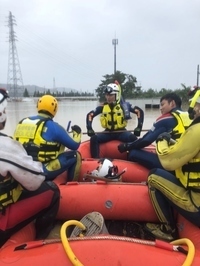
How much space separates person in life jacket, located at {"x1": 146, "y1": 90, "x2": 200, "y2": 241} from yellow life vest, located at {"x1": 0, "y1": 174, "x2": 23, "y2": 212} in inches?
34.4

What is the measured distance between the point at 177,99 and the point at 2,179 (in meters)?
2.11

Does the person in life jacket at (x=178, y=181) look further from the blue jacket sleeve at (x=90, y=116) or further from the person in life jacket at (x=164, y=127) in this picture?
the blue jacket sleeve at (x=90, y=116)

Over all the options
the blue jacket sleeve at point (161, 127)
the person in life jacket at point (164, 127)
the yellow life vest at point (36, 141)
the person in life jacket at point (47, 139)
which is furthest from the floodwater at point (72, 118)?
the yellow life vest at point (36, 141)

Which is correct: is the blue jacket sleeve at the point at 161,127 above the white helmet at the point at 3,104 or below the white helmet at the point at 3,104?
below

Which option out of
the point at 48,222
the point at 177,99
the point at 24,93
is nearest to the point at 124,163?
the point at 177,99

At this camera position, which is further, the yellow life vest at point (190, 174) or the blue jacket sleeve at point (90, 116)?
the blue jacket sleeve at point (90, 116)

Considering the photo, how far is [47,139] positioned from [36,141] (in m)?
0.09

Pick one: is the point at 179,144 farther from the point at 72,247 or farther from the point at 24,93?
the point at 24,93

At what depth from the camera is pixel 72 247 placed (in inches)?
66.2

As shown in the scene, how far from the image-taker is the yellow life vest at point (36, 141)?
2791 mm

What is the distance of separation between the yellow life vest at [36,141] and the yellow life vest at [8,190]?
2.74 ft

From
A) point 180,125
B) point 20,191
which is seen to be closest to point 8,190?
point 20,191

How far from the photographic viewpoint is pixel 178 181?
2.09 metres

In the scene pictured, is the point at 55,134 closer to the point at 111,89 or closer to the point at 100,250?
the point at 100,250
